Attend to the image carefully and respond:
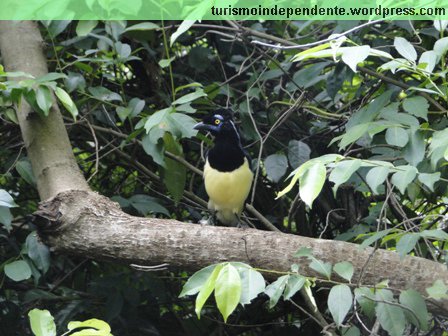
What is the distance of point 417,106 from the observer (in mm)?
2953

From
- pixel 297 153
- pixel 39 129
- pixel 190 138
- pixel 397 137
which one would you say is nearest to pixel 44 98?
pixel 39 129

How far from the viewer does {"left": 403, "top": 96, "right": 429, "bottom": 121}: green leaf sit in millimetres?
2920

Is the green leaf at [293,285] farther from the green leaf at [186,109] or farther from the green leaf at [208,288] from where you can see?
the green leaf at [186,109]

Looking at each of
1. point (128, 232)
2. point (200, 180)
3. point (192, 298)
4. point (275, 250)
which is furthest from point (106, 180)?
point (275, 250)

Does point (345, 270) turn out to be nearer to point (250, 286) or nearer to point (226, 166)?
point (250, 286)

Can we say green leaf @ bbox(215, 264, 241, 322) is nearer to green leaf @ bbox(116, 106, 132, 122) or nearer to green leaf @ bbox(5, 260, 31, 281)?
green leaf @ bbox(5, 260, 31, 281)

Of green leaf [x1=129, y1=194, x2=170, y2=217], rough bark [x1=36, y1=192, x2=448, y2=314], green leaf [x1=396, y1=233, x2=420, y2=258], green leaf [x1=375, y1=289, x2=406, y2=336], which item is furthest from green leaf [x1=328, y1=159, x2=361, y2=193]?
green leaf [x1=129, y1=194, x2=170, y2=217]

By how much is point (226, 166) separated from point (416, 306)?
6.26 ft

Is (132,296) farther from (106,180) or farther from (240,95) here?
(240,95)

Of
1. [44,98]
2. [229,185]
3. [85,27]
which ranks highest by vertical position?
[85,27]

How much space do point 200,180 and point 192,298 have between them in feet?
2.51

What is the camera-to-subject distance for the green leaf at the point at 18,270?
3.25m

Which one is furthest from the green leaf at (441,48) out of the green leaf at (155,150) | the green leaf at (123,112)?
the green leaf at (123,112)

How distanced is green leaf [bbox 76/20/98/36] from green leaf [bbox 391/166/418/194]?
2.10 metres
